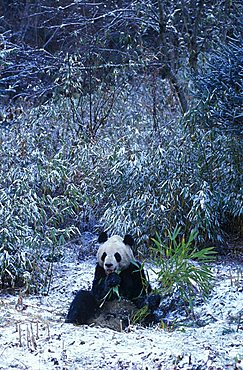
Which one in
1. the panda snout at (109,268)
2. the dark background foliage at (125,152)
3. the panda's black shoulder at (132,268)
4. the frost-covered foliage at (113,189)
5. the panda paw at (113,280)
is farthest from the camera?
the dark background foliage at (125,152)

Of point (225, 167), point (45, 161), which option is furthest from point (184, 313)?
point (45, 161)

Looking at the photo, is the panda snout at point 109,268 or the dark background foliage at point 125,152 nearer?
the panda snout at point 109,268

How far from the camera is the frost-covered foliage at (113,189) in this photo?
729cm

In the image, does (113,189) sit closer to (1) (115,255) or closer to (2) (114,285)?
(1) (115,255)

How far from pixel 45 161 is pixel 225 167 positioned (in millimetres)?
2472

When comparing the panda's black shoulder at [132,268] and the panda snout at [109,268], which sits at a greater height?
the panda snout at [109,268]

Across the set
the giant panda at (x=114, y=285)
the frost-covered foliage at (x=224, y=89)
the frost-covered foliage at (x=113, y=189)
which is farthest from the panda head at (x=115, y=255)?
the frost-covered foliage at (x=224, y=89)

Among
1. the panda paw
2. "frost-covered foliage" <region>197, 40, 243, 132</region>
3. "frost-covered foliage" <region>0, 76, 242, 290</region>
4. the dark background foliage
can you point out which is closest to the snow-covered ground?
the panda paw

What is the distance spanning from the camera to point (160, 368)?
4.35 metres

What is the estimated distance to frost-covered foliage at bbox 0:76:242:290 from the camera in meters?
7.29

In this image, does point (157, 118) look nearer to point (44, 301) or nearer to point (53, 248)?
point (53, 248)

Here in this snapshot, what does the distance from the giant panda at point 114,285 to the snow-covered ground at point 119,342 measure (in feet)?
0.77

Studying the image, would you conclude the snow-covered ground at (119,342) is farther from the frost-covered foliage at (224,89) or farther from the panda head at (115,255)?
the frost-covered foliage at (224,89)

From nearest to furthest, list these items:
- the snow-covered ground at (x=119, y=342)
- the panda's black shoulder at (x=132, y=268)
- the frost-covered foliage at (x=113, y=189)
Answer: the snow-covered ground at (x=119, y=342) < the panda's black shoulder at (x=132, y=268) < the frost-covered foliage at (x=113, y=189)
